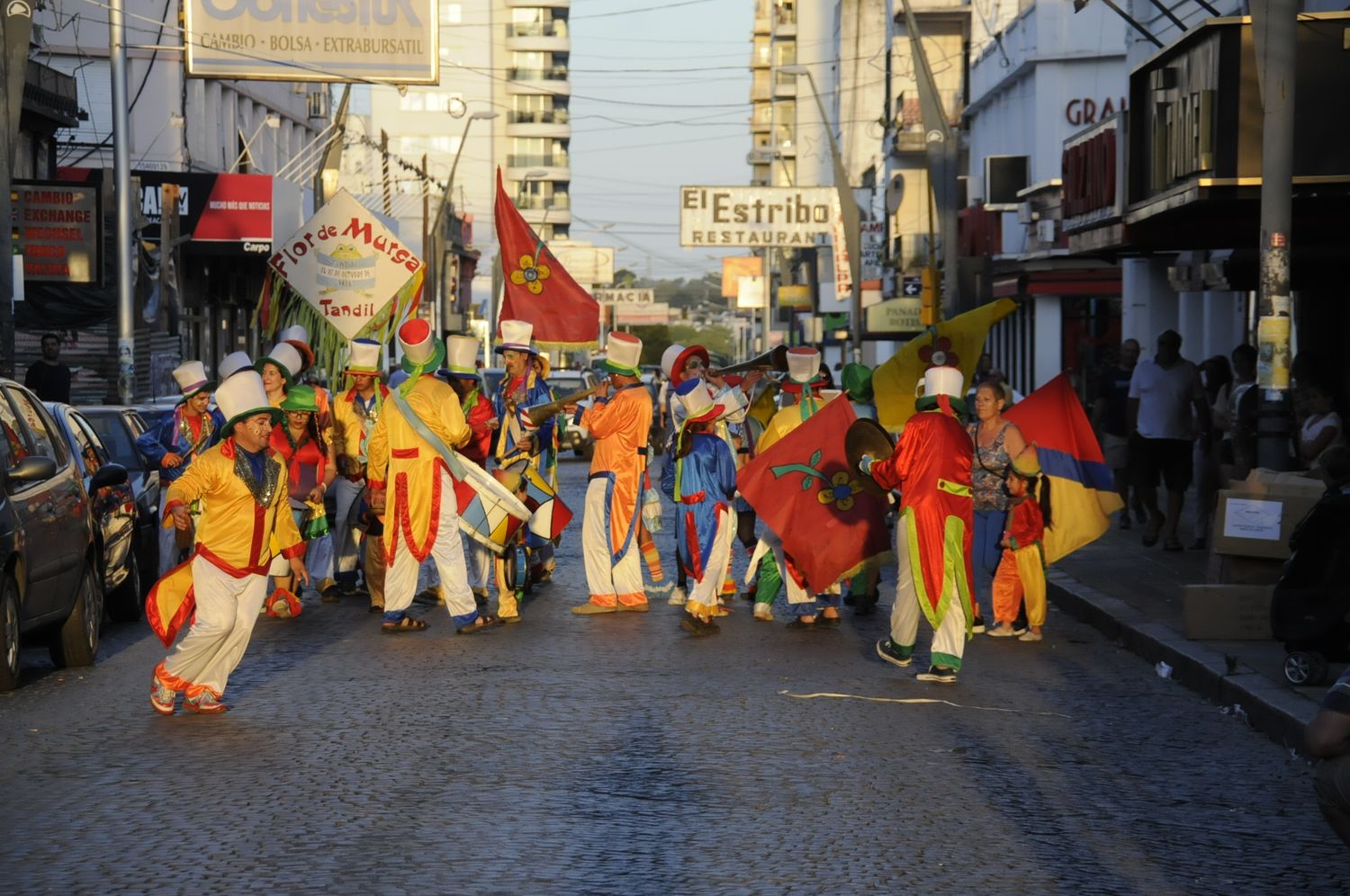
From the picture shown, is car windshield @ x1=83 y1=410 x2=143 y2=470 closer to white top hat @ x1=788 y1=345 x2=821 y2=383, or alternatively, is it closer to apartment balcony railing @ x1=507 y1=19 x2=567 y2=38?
white top hat @ x1=788 y1=345 x2=821 y2=383

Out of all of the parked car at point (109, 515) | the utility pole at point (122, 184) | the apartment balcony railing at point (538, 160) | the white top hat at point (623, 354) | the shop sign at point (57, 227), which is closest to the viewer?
the parked car at point (109, 515)

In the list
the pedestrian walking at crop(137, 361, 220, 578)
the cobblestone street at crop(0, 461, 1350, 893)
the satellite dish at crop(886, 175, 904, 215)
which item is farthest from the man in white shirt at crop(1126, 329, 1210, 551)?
the satellite dish at crop(886, 175, 904, 215)

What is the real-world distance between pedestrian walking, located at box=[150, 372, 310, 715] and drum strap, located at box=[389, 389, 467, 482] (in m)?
2.78

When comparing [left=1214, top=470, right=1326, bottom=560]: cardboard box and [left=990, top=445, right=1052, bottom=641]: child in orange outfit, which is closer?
[left=1214, top=470, right=1326, bottom=560]: cardboard box

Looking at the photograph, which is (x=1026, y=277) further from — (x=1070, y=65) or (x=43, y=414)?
(x=43, y=414)

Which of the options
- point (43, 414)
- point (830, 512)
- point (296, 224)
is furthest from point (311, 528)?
point (296, 224)

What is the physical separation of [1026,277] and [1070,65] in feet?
13.2

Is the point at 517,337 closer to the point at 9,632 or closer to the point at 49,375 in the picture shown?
the point at 9,632

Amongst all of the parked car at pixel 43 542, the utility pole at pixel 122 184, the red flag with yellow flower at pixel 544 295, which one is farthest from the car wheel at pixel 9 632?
the utility pole at pixel 122 184

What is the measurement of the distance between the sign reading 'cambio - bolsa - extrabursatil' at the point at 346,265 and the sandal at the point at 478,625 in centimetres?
949

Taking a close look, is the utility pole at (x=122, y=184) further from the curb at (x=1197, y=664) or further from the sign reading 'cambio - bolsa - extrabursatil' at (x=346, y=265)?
the curb at (x=1197, y=664)

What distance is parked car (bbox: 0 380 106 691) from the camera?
32.9ft

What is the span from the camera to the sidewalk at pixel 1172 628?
9.27 metres

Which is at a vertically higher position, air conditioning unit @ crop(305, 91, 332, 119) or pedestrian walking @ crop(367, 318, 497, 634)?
air conditioning unit @ crop(305, 91, 332, 119)
